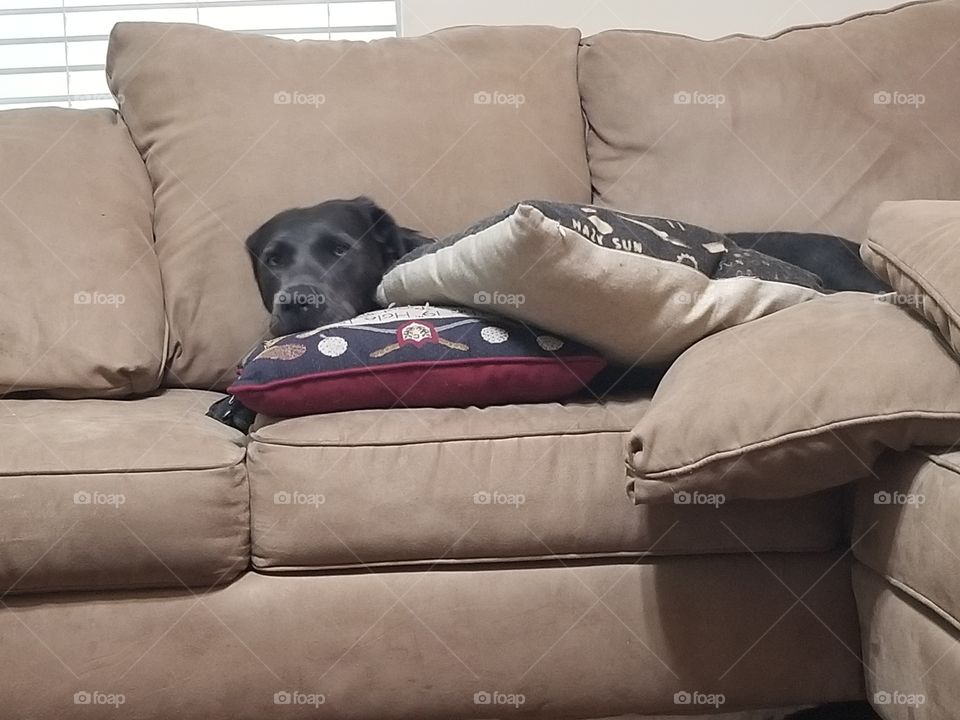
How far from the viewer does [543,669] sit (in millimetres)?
1258

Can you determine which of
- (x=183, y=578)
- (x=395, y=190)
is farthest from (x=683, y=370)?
(x=395, y=190)

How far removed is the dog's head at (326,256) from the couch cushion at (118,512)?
1.31 feet

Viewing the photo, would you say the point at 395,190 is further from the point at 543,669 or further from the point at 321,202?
the point at 543,669

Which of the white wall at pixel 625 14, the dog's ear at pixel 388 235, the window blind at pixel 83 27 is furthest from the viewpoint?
the window blind at pixel 83 27

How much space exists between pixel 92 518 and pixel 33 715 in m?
0.27

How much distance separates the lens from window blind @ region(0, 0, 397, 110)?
239 cm
